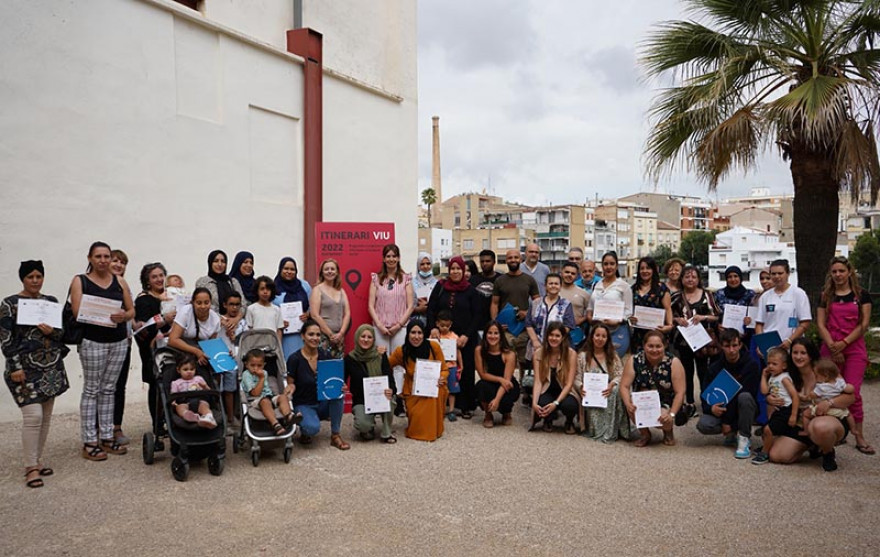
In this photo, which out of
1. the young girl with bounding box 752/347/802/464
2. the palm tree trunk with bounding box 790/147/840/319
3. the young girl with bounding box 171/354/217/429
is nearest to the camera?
the young girl with bounding box 171/354/217/429

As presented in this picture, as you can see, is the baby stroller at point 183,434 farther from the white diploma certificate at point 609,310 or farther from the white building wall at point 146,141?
the white diploma certificate at point 609,310

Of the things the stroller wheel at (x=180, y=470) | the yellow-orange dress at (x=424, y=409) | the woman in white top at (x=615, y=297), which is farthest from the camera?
the woman in white top at (x=615, y=297)

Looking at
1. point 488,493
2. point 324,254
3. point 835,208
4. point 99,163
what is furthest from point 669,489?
point 99,163

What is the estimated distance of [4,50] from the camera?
24.2 feet

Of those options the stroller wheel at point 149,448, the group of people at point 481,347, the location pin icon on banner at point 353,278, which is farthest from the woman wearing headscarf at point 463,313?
the stroller wheel at point 149,448

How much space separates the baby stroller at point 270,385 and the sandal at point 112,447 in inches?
39.5

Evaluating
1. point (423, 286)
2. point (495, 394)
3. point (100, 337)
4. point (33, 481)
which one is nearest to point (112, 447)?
point (33, 481)

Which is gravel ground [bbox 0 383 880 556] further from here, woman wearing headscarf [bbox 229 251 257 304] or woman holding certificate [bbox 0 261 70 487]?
woman wearing headscarf [bbox 229 251 257 304]

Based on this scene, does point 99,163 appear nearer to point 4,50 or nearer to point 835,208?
point 4,50

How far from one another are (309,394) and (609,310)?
3.33m

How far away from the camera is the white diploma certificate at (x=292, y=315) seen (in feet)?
23.8

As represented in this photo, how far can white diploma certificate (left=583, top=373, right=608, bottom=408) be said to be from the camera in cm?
685

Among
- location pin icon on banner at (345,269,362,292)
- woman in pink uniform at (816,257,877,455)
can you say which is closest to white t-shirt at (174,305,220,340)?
location pin icon on banner at (345,269,362,292)

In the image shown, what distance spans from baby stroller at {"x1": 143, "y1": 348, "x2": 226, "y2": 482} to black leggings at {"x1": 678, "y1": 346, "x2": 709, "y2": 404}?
16.1 feet
